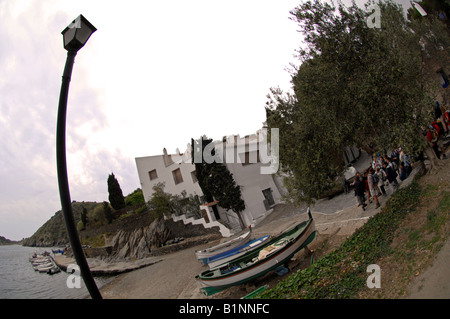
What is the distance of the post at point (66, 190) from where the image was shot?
2.77 meters

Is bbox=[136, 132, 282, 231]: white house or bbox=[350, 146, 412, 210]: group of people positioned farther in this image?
bbox=[136, 132, 282, 231]: white house

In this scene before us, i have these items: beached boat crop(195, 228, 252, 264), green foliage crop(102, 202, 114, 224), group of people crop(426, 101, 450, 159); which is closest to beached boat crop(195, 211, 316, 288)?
beached boat crop(195, 228, 252, 264)

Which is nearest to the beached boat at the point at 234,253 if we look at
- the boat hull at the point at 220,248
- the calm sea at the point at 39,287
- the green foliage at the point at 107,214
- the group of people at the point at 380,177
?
the boat hull at the point at 220,248

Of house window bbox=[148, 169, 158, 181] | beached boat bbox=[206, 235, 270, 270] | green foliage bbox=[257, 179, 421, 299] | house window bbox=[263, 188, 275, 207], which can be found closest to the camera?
green foliage bbox=[257, 179, 421, 299]

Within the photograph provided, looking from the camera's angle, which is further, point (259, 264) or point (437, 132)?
point (437, 132)

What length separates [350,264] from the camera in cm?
682

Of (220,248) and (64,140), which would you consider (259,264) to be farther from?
(64,140)

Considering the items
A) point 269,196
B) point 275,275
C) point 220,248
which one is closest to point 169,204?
point 269,196

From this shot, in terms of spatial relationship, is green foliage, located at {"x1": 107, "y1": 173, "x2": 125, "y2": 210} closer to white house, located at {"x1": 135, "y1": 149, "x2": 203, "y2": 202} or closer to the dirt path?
white house, located at {"x1": 135, "y1": 149, "x2": 203, "y2": 202}

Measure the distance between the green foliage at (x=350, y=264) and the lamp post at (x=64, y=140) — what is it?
218 inches

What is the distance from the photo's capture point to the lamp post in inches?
110

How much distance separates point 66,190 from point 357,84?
33.0ft
